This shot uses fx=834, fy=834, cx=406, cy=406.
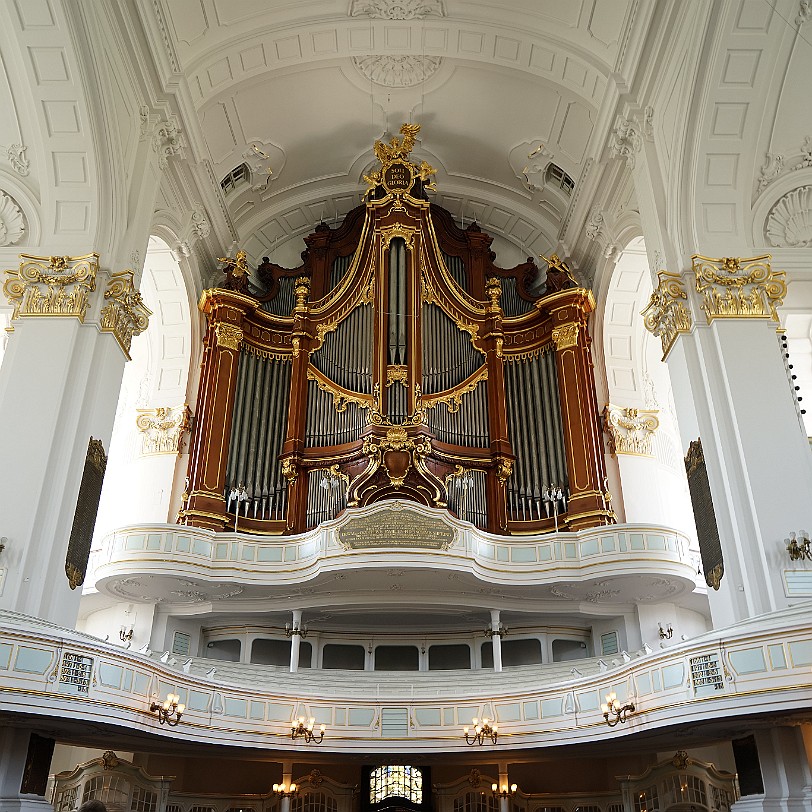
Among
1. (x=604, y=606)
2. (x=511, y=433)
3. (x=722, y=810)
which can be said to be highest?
(x=511, y=433)

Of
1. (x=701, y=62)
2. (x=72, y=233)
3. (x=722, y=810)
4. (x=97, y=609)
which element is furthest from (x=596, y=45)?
(x=97, y=609)

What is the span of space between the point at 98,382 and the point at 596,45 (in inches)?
446

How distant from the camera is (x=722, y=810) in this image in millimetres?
13586

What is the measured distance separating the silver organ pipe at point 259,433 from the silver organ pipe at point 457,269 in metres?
5.04

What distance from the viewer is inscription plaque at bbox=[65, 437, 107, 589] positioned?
11867 mm

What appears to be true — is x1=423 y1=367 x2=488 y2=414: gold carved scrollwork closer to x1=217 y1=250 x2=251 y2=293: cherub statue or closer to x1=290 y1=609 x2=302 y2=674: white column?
x1=290 y1=609 x2=302 y2=674: white column

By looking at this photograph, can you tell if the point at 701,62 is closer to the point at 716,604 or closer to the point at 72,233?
the point at 716,604

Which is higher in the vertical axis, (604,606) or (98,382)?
(98,382)

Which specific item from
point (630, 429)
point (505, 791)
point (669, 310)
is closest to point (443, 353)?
point (630, 429)

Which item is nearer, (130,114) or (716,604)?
(716,604)

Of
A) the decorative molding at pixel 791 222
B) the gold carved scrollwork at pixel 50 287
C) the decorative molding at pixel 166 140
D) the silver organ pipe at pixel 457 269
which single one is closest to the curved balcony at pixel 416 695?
the gold carved scrollwork at pixel 50 287

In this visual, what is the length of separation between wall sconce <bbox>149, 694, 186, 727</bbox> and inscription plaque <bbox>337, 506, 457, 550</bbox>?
4989mm

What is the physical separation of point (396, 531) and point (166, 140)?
8.77 m

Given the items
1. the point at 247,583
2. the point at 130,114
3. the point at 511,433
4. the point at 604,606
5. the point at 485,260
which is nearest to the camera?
the point at 130,114
